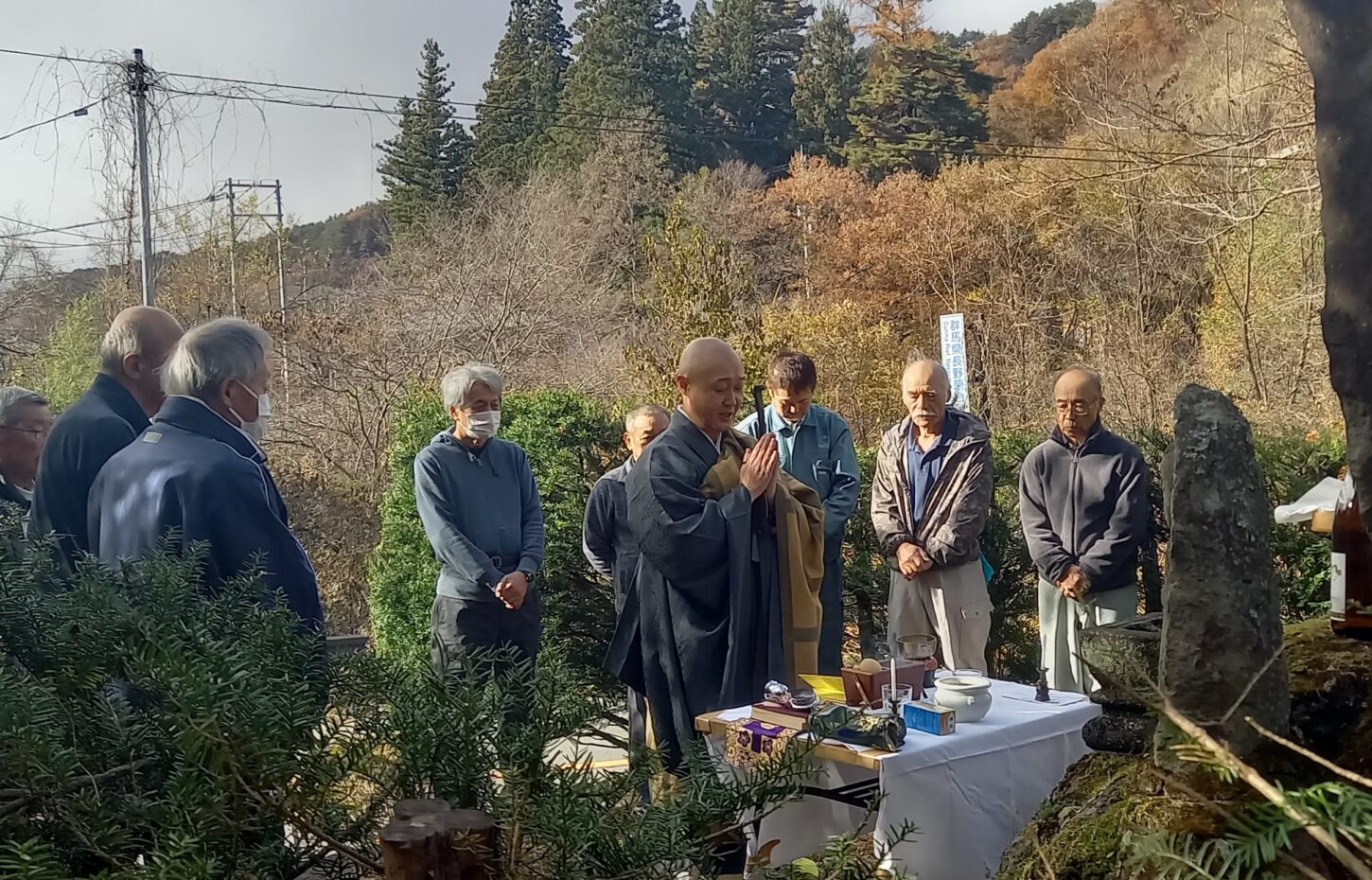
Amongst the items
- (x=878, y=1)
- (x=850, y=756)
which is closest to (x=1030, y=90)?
(x=878, y=1)

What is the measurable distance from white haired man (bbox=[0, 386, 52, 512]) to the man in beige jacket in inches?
145

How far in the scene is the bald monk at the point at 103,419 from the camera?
347 centimetres

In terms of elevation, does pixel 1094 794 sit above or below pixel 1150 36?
below

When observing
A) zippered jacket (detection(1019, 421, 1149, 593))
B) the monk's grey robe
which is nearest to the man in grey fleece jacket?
zippered jacket (detection(1019, 421, 1149, 593))

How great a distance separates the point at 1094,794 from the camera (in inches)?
66.1

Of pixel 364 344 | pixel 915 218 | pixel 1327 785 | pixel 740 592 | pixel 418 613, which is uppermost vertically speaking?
pixel 915 218

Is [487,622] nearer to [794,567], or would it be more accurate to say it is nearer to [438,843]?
[794,567]

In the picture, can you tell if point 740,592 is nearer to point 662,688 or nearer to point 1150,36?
point 662,688

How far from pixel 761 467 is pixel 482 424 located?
1653 millimetres

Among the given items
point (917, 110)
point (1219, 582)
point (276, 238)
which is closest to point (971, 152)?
point (917, 110)

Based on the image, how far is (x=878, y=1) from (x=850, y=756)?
1277 inches

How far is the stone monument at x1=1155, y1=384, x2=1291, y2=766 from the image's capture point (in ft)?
4.87

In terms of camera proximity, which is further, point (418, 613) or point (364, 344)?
point (364, 344)

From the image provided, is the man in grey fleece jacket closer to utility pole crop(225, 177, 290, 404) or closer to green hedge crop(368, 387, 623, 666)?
green hedge crop(368, 387, 623, 666)
